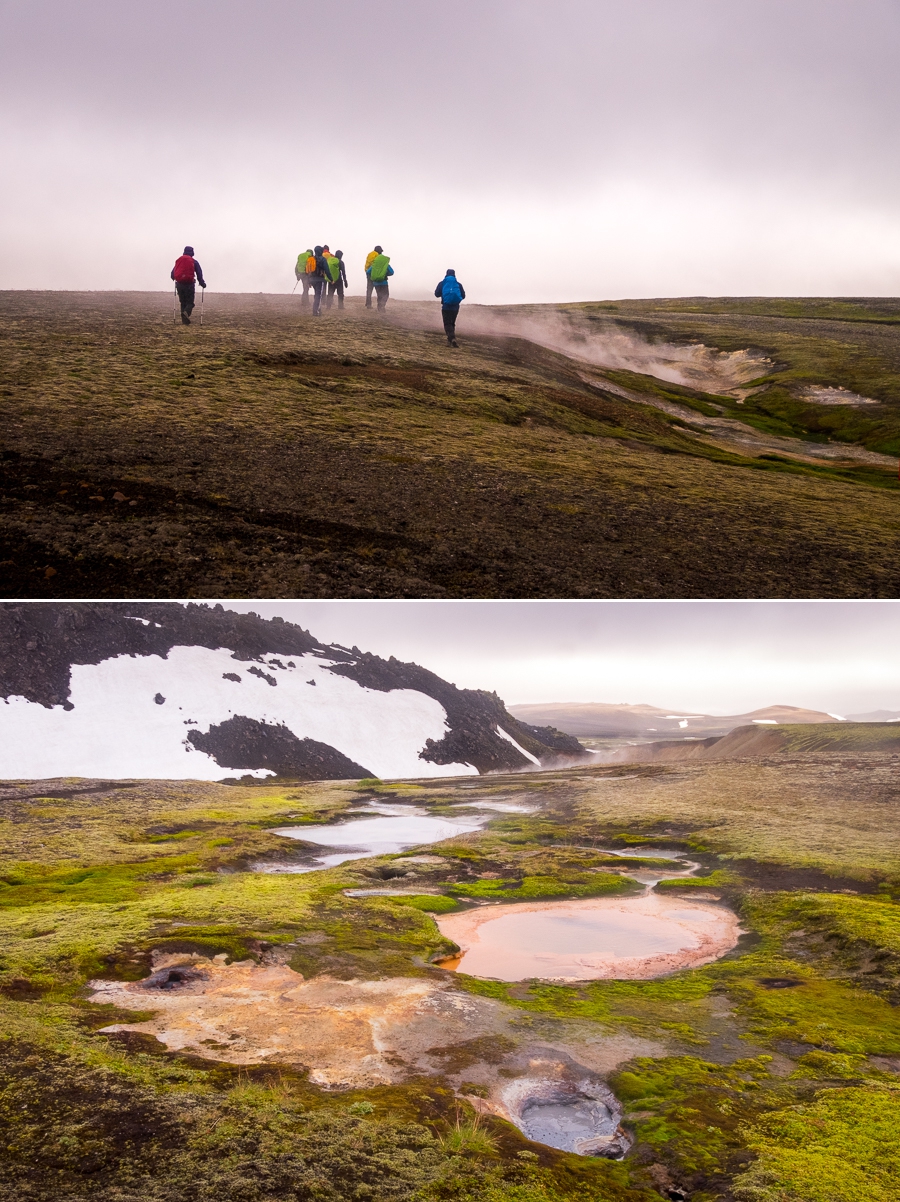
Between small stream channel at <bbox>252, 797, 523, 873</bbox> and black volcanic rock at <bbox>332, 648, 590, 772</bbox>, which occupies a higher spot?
small stream channel at <bbox>252, 797, 523, 873</bbox>

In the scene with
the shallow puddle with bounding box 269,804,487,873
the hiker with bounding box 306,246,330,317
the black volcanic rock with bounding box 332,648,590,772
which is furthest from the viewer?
the black volcanic rock with bounding box 332,648,590,772

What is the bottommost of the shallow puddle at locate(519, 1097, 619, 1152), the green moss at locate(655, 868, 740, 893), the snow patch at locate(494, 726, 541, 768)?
the snow patch at locate(494, 726, 541, 768)

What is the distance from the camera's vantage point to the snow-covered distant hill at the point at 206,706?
68.4 meters

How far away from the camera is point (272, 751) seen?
77.0 meters

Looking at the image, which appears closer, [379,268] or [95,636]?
[379,268]

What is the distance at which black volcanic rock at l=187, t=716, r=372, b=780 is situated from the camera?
7350 cm

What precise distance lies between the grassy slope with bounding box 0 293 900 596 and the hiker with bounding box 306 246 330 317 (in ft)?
53.1

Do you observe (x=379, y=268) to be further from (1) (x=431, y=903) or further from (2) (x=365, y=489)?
(1) (x=431, y=903)

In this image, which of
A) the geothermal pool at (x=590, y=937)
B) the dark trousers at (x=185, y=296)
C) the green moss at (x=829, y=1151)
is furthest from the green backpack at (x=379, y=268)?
the green moss at (x=829, y=1151)

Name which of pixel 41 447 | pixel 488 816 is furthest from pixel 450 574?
pixel 488 816

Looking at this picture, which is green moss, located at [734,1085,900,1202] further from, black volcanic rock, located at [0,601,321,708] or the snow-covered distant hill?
the snow-covered distant hill

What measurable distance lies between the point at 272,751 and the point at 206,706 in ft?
28.1

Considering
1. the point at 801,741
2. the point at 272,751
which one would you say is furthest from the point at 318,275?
the point at 801,741

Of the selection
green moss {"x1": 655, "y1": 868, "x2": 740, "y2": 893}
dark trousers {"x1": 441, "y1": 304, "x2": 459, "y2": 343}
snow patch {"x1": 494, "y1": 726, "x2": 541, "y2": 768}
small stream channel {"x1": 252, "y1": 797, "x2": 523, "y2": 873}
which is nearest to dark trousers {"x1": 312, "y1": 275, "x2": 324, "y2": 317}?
dark trousers {"x1": 441, "y1": 304, "x2": 459, "y2": 343}
